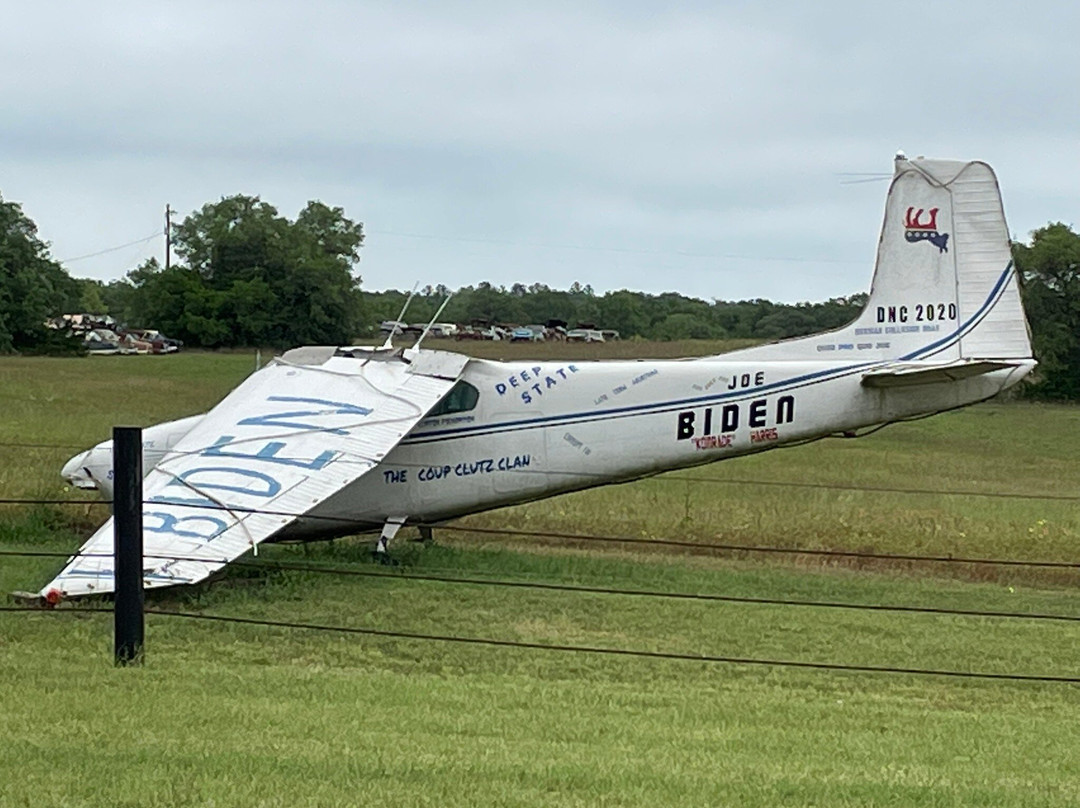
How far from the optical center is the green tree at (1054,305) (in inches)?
2261

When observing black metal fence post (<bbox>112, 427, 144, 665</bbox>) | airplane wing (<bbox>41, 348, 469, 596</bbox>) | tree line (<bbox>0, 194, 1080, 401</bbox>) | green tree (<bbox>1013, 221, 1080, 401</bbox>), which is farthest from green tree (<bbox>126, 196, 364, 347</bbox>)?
black metal fence post (<bbox>112, 427, 144, 665</bbox>)

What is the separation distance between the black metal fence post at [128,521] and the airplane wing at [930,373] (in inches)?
362

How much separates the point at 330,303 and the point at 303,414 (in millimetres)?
33523

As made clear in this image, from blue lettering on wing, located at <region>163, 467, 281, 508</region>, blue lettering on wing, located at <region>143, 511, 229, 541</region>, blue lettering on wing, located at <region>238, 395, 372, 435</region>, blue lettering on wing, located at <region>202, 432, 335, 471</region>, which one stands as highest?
blue lettering on wing, located at <region>238, 395, 372, 435</region>

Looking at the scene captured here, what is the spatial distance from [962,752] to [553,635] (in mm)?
4792

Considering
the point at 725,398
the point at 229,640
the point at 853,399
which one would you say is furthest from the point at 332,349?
the point at 229,640

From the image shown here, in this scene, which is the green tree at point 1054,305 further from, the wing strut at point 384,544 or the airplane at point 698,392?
the wing strut at point 384,544

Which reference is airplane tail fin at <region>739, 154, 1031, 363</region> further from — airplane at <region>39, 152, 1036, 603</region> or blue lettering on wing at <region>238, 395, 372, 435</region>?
blue lettering on wing at <region>238, 395, 372, 435</region>

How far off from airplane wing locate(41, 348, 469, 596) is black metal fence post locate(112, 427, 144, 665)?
2541 mm

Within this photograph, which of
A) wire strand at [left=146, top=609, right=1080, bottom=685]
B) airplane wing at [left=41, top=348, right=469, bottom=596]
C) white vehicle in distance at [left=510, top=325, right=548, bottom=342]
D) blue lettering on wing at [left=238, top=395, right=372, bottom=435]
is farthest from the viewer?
white vehicle in distance at [left=510, top=325, right=548, bottom=342]

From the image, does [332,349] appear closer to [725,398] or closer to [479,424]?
[479,424]

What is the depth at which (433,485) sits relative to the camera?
15430mm

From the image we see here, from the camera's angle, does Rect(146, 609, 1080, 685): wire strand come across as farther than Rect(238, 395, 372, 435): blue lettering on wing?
No

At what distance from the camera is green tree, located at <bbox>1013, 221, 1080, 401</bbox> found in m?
57.4
